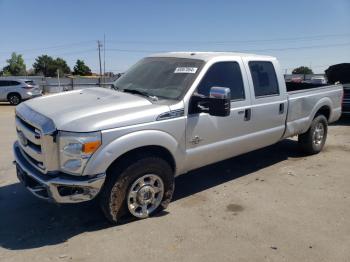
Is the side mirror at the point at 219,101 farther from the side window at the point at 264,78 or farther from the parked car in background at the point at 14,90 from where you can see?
the parked car in background at the point at 14,90

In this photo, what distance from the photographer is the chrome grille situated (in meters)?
3.60

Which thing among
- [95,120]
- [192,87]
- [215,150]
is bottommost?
[215,150]

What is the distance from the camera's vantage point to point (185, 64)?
4832 millimetres

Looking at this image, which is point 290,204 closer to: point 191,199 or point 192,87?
point 191,199

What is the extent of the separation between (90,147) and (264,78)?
3128 millimetres

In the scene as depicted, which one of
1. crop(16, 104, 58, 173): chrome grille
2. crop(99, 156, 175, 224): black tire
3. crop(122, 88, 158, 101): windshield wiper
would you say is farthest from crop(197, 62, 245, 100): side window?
crop(16, 104, 58, 173): chrome grille

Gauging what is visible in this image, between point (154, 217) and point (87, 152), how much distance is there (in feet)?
4.22

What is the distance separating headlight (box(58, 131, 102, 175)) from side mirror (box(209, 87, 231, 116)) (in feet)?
4.47

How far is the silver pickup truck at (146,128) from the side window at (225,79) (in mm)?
14

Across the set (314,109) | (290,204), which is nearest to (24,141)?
(290,204)

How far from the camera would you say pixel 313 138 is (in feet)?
23.1

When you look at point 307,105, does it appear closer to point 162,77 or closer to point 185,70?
point 185,70

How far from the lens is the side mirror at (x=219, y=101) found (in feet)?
13.3

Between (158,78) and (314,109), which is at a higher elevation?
(158,78)
